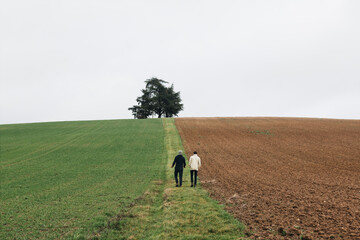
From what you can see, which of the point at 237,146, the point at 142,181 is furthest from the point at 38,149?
the point at 237,146

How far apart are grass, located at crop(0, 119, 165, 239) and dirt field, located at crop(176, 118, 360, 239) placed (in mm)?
5112

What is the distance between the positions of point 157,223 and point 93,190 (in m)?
7.28

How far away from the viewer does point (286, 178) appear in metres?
18.2

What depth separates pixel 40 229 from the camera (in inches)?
391

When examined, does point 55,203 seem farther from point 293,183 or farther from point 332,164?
point 332,164

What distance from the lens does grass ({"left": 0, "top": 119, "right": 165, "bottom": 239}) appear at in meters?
10.4

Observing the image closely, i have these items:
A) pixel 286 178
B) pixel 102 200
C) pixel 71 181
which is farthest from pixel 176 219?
pixel 71 181

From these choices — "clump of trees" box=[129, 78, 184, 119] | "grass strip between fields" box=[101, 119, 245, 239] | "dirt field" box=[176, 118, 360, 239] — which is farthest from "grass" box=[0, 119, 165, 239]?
"clump of trees" box=[129, 78, 184, 119]

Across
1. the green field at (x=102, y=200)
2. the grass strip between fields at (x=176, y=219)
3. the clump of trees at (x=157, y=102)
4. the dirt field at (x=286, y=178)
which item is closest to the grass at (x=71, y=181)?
the green field at (x=102, y=200)

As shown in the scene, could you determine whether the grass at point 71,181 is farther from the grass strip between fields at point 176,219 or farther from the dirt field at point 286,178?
the dirt field at point 286,178

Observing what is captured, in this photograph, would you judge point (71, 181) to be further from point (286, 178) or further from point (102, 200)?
point (286, 178)

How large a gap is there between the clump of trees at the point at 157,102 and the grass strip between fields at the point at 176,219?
72568 mm

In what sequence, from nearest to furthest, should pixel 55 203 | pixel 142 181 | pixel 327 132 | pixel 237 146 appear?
pixel 55 203 → pixel 142 181 → pixel 237 146 → pixel 327 132

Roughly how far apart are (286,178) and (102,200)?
12.2 meters
